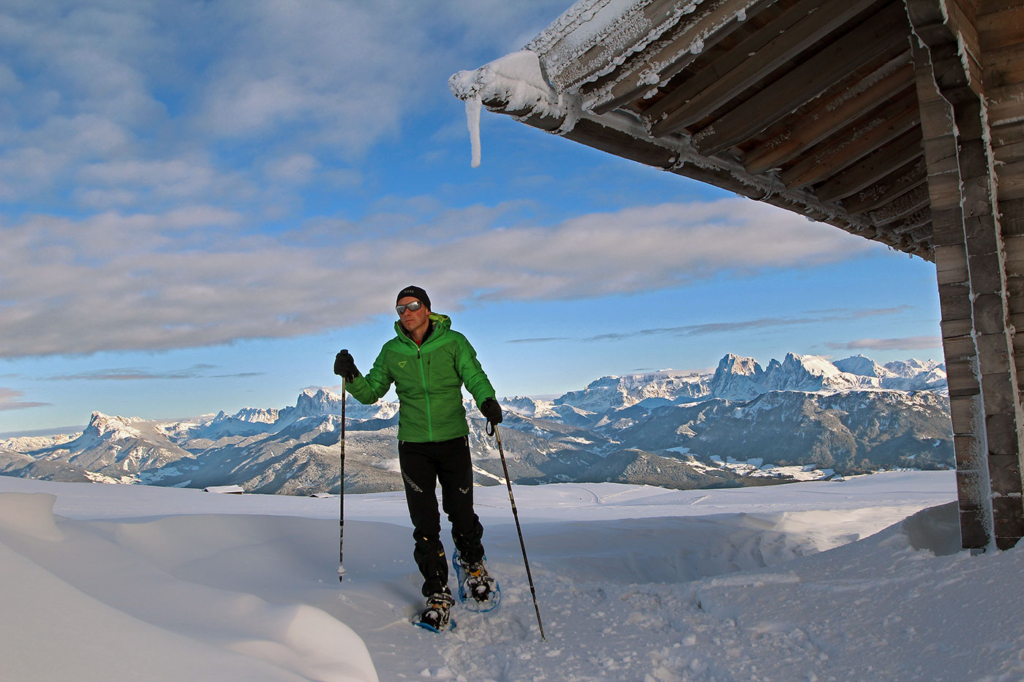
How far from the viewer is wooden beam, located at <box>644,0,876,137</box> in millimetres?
4395

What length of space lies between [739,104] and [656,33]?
1808 millimetres

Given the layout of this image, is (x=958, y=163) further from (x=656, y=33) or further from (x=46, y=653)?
(x=46, y=653)

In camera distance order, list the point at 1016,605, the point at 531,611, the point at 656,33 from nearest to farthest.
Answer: the point at 1016,605, the point at 656,33, the point at 531,611

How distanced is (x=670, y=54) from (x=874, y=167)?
13.6ft

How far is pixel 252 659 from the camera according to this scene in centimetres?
277

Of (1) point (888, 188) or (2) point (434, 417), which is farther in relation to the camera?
(1) point (888, 188)

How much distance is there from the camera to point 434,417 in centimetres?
480

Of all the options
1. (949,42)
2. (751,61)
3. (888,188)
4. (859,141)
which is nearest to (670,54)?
(751,61)

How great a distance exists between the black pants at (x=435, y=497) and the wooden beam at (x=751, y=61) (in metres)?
2.99

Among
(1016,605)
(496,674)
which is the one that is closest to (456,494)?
(496,674)

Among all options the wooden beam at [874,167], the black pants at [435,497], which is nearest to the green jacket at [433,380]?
the black pants at [435,497]

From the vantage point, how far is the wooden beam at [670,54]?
4027mm

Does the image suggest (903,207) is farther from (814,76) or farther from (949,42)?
(949,42)

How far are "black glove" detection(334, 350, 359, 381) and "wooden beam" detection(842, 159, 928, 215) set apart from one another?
6522mm
